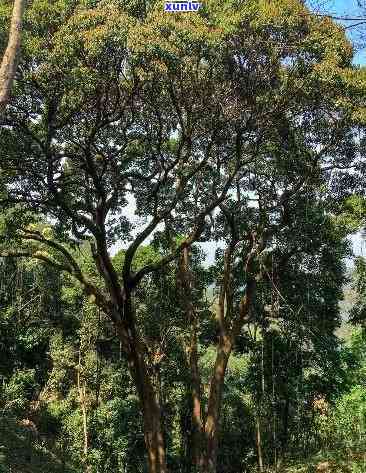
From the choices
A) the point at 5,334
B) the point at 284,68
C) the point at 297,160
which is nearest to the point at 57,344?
the point at 5,334

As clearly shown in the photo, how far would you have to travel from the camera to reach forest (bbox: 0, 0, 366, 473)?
856 centimetres

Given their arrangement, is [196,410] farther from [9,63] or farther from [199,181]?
[9,63]

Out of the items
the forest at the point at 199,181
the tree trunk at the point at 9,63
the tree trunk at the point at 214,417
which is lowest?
the tree trunk at the point at 214,417

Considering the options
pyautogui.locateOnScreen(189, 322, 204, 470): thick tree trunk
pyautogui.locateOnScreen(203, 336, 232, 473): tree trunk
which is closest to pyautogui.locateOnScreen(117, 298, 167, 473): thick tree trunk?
pyautogui.locateOnScreen(203, 336, 232, 473): tree trunk

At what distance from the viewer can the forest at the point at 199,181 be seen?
856 cm

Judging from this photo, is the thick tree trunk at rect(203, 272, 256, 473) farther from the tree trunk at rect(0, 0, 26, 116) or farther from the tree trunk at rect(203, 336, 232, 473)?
the tree trunk at rect(0, 0, 26, 116)

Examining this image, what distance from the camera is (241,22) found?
8.77m

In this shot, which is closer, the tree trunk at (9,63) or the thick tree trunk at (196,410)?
the tree trunk at (9,63)

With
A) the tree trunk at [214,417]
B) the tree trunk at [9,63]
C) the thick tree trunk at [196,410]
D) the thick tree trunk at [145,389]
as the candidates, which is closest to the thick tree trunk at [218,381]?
the tree trunk at [214,417]

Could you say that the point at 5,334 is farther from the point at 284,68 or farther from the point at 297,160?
the point at 284,68

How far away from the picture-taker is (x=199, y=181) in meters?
12.4

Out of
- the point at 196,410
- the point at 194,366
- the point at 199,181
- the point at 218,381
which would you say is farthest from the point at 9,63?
the point at 196,410

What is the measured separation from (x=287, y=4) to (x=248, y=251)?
19.4 ft

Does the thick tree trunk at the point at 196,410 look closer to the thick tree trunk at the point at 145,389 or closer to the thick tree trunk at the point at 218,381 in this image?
the thick tree trunk at the point at 218,381
